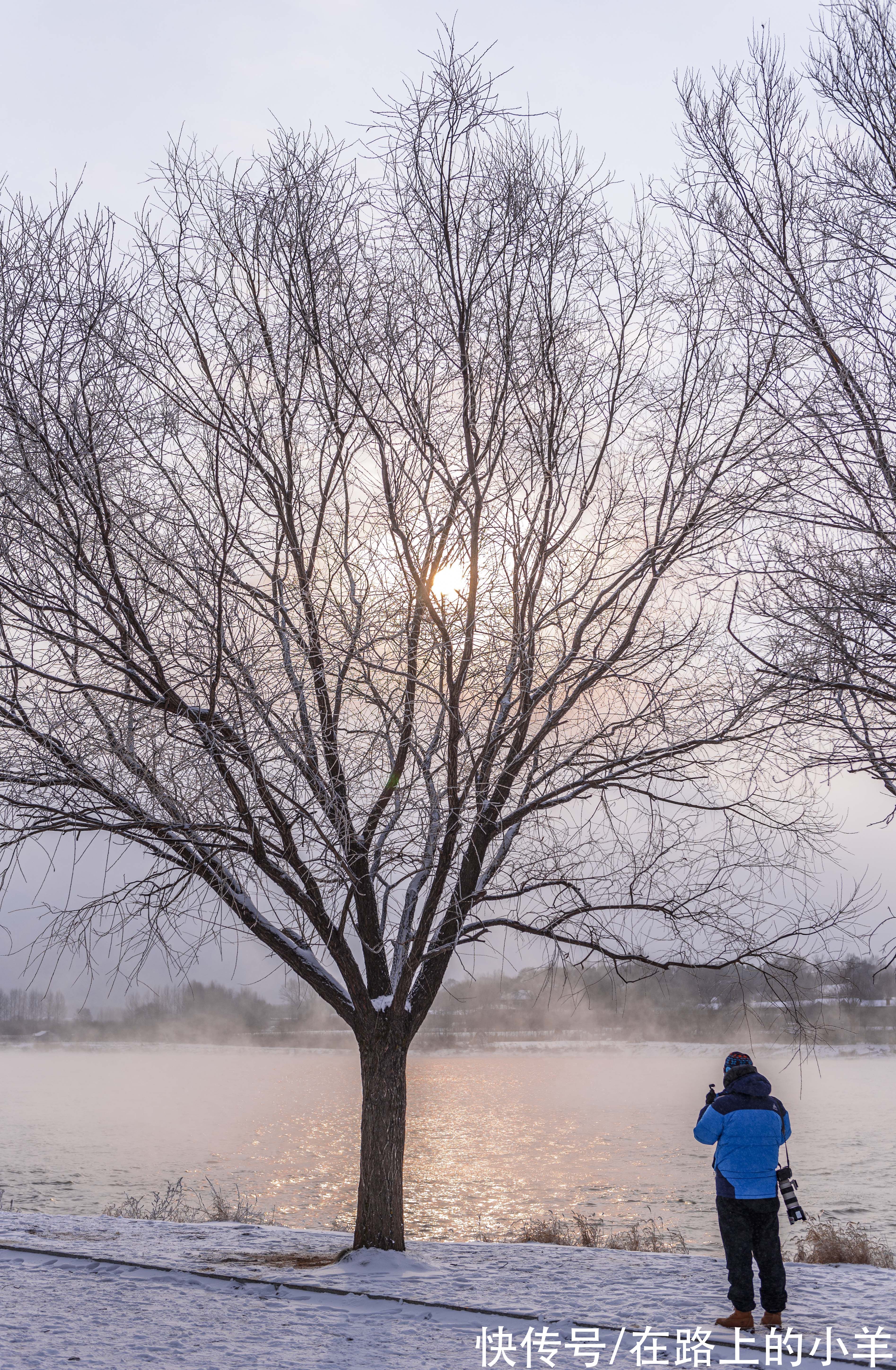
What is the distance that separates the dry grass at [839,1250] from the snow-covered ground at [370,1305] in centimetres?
296

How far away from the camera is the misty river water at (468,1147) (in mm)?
24016

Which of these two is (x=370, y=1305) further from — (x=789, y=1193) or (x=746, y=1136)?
(x=789, y=1193)

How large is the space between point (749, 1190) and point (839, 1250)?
19.1ft

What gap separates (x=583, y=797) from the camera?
9.41 meters

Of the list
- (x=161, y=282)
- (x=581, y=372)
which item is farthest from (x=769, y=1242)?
(x=161, y=282)

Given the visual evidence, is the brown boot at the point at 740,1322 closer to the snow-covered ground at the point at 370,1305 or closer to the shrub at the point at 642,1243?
the snow-covered ground at the point at 370,1305

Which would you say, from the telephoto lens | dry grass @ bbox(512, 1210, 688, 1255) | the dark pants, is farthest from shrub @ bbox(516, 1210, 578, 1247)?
the dark pants

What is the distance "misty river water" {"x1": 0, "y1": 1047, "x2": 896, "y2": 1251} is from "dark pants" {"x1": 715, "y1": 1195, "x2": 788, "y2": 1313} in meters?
1.10

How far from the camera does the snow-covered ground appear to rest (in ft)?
19.8

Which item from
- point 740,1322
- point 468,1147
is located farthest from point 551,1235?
point 468,1147

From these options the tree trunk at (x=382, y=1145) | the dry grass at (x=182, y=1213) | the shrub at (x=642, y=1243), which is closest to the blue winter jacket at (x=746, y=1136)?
the tree trunk at (x=382, y=1145)

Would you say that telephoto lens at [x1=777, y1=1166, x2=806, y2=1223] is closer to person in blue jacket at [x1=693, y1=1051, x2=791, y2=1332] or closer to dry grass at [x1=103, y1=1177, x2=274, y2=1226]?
person in blue jacket at [x1=693, y1=1051, x2=791, y2=1332]

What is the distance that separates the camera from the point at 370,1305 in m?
7.14

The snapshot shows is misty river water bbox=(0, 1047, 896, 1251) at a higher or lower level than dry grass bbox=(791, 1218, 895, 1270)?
lower
